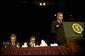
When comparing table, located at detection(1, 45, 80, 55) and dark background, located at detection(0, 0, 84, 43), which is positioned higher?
dark background, located at detection(0, 0, 84, 43)

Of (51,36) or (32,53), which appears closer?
(32,53)

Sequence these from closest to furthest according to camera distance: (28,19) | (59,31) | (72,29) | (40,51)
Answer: (40,51), (59,31), (72,29), (28,19)

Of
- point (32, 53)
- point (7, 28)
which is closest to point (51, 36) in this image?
point (7, 28)

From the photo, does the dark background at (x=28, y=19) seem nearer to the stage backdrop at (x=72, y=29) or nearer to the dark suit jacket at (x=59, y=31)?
the stage backdrop at (x=72, y=29)

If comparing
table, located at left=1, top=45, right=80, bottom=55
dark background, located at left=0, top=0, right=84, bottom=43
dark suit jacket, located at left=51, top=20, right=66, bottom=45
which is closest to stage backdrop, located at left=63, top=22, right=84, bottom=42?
dark suit jacket, located at left=51, top=20, right=66, bottom=45

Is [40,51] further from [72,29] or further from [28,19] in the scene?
[28,19]

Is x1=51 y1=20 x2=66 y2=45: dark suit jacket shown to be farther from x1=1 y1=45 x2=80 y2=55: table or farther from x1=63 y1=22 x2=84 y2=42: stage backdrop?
x1=1 y1=45 x2=80 y2=55: table

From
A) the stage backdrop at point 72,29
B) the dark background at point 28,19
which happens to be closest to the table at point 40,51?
the stage backdrop at point 72,29

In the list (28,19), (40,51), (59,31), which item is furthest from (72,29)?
(28,19)

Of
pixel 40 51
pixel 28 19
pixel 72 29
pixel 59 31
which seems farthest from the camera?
pixel 28 19

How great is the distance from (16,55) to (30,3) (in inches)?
137

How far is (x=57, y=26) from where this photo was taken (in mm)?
3285

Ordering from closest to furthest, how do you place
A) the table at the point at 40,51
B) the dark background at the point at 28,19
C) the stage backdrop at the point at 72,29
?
the table at the point at 40,51, the stage backdrop at the point at 72,29, the dark background at the point at 28,19

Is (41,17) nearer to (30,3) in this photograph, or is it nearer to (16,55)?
(30,3)
